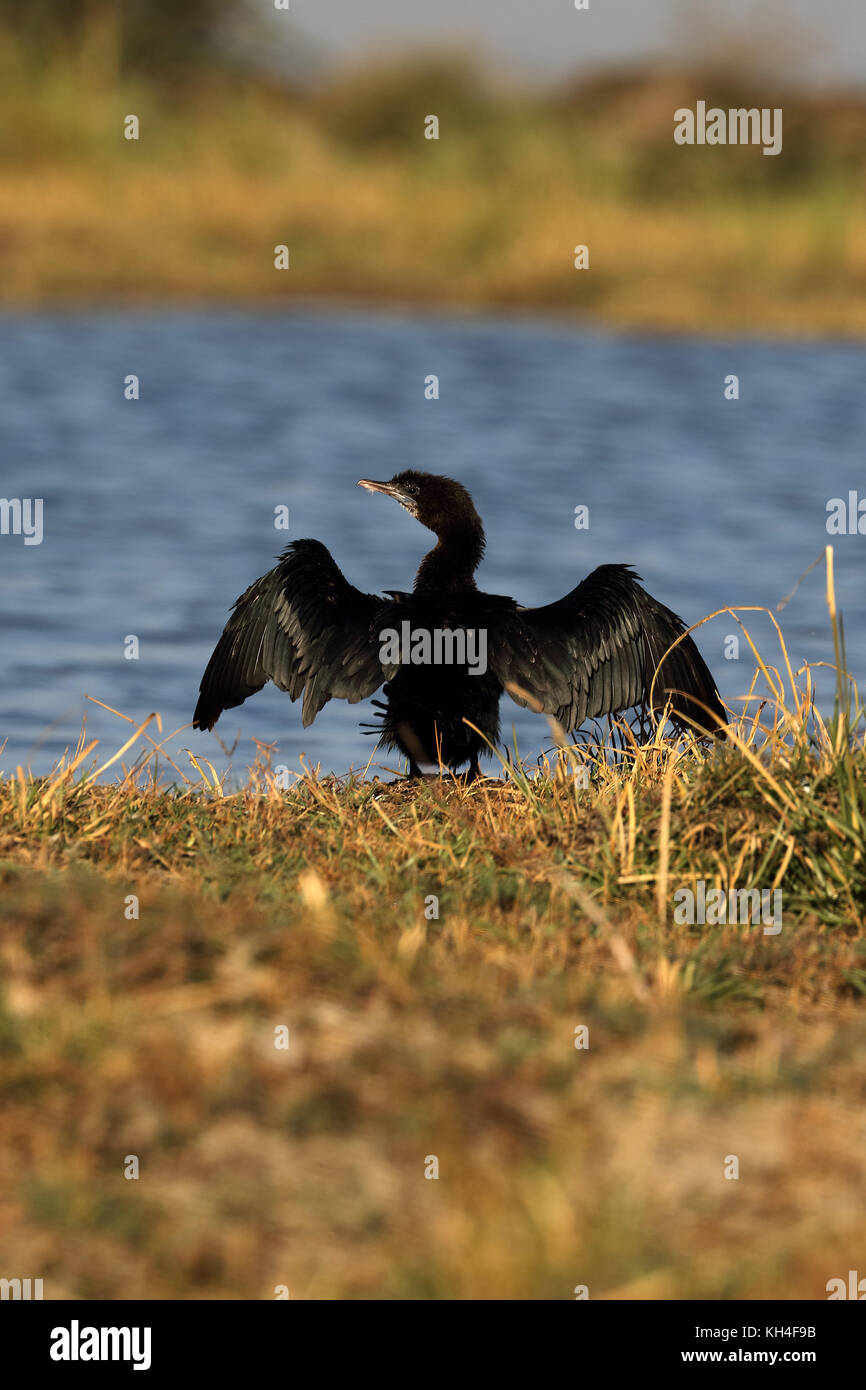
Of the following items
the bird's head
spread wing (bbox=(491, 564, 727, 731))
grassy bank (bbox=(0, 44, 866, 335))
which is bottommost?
spread wing (bbox=(491, 564, 727, 731))

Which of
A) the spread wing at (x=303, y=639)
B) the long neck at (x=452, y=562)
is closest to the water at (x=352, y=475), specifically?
the spread wing at (x=303, y=639)

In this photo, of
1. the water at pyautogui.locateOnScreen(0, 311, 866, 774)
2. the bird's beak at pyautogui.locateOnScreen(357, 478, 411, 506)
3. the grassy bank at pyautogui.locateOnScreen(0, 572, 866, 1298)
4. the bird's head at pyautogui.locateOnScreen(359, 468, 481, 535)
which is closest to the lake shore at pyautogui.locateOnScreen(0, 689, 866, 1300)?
the grassy bank at pyautogui.locateOnScreen(0, 572, 866, 1298)

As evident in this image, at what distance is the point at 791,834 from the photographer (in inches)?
220

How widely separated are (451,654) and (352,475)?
Result: 31.0ft

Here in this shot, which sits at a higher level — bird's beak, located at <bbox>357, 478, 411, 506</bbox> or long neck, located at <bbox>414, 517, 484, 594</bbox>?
bird's beak, located at <bbox>357, 478, 411, 506</bbox>

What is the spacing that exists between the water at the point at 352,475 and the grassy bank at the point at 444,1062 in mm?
2013

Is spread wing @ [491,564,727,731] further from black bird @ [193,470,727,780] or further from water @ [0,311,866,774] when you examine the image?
water @ [0,311,866,774]

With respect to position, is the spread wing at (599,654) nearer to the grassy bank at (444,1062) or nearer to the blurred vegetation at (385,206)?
the grassy bank at (444,1062)

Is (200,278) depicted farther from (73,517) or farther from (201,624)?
(201,624)

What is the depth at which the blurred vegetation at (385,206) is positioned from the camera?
23.3 m

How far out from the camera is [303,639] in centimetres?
700

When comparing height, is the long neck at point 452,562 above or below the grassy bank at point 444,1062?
above

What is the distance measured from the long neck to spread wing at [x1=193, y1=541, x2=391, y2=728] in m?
0.47

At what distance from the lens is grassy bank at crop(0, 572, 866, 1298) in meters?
3.45
